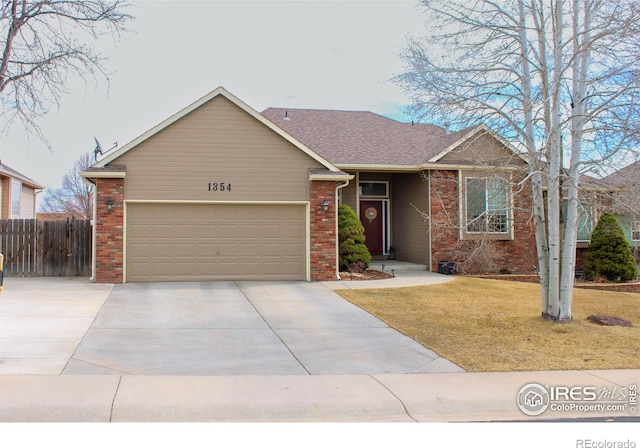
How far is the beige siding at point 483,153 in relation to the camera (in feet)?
37.1

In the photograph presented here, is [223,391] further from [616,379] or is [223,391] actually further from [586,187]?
[586,187]

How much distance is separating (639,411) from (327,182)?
11.0 m

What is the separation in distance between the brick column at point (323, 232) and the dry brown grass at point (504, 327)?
2078 millimetres

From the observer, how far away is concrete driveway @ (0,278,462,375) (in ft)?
24.5

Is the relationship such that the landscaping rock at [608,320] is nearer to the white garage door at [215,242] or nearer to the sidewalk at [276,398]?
the sidewalk at [276,398]

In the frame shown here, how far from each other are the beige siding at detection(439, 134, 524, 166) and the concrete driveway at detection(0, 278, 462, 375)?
4.16m

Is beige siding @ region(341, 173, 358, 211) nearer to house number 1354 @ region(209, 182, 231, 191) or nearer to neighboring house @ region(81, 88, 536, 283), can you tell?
neighboring house @ region(81, 88, 536, 283)

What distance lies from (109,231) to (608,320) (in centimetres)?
1235

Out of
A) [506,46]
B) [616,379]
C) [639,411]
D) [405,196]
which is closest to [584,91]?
[506,46]

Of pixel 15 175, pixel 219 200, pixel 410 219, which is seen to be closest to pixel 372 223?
pixel 410 219

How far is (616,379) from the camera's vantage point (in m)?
7.23

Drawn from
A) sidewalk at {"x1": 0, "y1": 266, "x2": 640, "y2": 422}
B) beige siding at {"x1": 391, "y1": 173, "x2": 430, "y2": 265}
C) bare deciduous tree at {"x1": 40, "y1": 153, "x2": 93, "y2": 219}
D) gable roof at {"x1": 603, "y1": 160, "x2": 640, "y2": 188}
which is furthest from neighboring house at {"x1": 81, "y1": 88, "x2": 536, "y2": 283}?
bare deciduous tree at {"x1": 40, "y1": 153, "x2": 93, "y2": 219}

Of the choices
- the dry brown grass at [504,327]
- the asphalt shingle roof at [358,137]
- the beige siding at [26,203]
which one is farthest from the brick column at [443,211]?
the beige siding at [26,203]

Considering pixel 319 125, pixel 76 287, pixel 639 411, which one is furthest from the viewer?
pixel 319 125
